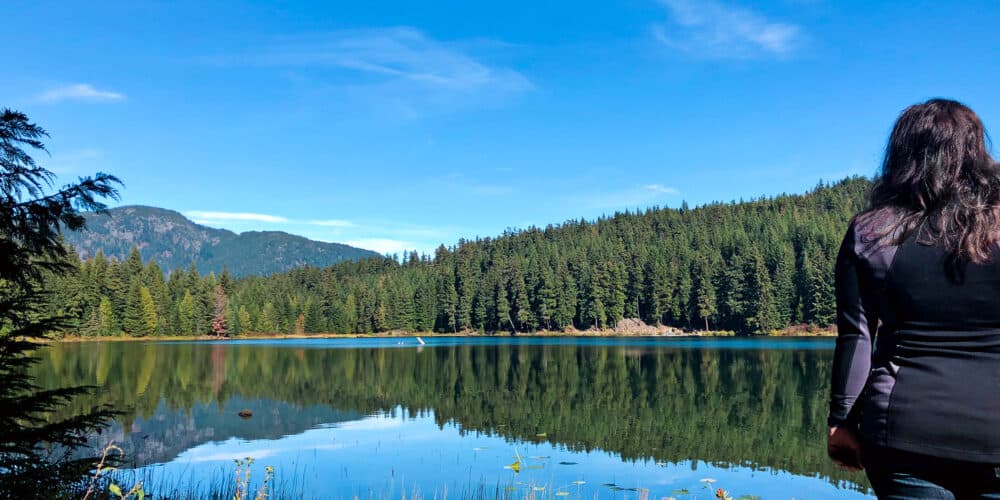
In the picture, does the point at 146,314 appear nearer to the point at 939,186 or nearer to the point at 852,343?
the point at 852,343

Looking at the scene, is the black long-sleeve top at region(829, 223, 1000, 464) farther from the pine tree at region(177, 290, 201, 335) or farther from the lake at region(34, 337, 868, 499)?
the pine tree at region(177, 290, 201, 335)

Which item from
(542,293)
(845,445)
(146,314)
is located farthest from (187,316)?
(845,445)

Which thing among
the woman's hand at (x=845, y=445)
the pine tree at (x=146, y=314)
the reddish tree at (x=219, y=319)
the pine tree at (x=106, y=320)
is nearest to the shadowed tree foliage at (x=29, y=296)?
the woman's hand at (x=845, y=445)

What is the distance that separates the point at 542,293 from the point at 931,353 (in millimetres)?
123458

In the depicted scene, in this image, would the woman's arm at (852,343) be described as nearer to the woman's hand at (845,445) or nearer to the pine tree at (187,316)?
the woman's hand at (845,445)

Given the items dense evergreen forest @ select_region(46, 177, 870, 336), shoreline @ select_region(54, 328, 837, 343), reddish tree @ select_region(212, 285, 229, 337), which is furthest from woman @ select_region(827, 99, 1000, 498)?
reddish tree @ select_region(212, 285, 229, 337)

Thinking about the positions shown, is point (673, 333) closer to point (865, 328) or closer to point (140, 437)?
point (140, 437)

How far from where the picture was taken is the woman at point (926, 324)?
2.63 m

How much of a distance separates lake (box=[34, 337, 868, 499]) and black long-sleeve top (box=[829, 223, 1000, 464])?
8.62 meters

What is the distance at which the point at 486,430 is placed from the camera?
75.0 feet

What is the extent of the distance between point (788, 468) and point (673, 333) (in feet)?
336

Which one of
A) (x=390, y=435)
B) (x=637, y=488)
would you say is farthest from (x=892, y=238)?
(x=390, y=435)

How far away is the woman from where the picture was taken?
2629 mm

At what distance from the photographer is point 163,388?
34.5 meters
